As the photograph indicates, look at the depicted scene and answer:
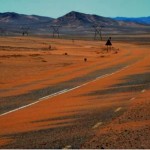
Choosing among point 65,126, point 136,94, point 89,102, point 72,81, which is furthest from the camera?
point 72,81

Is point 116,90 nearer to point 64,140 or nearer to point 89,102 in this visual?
point 89,102

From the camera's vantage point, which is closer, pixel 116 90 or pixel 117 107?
pixel 117 107

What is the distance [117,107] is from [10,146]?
6.82 m

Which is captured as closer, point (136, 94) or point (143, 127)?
point (143, 127)

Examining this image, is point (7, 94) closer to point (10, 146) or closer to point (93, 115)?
point (93, 115)

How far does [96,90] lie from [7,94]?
15.3 ft

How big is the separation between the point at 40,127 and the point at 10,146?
258 centimetres

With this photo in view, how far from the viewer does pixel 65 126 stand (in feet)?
45.3

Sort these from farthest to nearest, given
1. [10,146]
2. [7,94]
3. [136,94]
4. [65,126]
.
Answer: [7,94] → [136,94] → [65,126] → [10,146]

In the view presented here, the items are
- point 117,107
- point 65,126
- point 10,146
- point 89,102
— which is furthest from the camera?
point 89,102

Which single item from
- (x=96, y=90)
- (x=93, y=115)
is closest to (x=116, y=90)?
(x=96, y=90)

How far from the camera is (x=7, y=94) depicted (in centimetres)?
2347

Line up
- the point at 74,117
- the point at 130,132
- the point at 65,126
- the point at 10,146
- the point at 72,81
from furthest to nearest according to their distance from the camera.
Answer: the point at 72,81, the point at 74,117, the point at 65,126, the point at 130,132, the point at 10,146

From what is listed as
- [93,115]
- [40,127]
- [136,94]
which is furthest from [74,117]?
[136,94]
